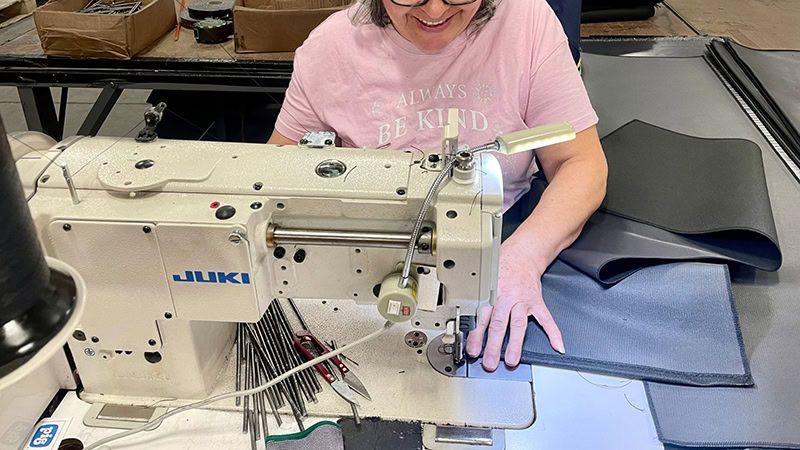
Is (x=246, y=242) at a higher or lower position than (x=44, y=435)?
higher

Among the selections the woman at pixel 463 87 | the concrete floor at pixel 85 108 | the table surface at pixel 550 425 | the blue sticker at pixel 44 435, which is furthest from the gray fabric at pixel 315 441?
the concrete floor at pixel 85 108

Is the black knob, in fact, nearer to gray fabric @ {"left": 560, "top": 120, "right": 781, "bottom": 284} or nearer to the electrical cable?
the electrical cable

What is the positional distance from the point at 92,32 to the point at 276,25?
587 millimetres

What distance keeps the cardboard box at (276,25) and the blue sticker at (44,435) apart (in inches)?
61.2

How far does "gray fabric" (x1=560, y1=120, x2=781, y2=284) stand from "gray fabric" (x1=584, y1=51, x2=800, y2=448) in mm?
92

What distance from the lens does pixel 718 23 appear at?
117 inches

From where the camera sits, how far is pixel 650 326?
1252mm

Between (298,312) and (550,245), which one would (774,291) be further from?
(298,312)

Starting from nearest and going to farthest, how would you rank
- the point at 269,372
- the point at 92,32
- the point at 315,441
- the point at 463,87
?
1. the point at 315,441
2. the point at 269,372
3. the point at 463,87
4. the point at 92,32

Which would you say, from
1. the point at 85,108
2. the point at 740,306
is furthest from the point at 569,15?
the point at 85,108

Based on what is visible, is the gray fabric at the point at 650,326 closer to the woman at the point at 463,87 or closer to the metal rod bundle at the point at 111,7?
the woman at the point at 463,87

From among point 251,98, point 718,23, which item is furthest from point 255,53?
point 718,23

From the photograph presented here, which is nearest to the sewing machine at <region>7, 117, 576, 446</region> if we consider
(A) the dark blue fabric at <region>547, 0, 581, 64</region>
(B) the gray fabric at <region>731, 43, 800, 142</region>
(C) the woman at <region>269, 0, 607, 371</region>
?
(C) the woman at <region>269, 0, 607, 371</region>

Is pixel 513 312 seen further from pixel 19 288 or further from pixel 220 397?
pixel 19 288
